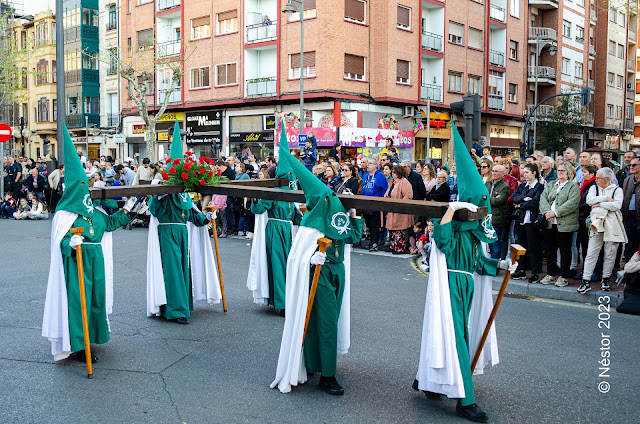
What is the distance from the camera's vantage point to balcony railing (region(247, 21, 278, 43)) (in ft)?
107

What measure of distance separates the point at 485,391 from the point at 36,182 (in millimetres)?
20593

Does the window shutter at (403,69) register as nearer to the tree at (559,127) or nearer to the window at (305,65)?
the window at (305,65)

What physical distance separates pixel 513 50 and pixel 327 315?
3983cm

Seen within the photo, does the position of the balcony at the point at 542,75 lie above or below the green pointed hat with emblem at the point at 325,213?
above

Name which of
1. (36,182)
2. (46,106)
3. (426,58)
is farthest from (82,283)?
(46,106)

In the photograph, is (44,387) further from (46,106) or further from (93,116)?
(46,106)

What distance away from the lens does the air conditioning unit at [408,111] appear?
33.2 metres

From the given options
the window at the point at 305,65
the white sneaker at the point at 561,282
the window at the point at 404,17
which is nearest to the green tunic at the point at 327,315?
the white sneaker at the point at 561,282

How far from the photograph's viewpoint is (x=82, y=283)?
19.7ft

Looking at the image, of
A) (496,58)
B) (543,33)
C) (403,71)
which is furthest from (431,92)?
(543,33)

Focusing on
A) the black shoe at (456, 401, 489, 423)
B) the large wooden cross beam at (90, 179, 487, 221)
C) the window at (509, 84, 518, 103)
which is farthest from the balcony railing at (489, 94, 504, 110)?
the black shoe at (456, 401, 489, 423)

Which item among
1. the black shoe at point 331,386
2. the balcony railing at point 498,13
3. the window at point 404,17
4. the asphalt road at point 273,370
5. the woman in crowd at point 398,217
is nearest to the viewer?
the asphalt road at point 273,370

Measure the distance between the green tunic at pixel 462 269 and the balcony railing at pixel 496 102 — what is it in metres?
35.9

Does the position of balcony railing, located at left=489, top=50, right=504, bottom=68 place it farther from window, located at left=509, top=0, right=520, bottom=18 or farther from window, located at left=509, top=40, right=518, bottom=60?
window, located at left=509, top=0, right=520, bottom=18
